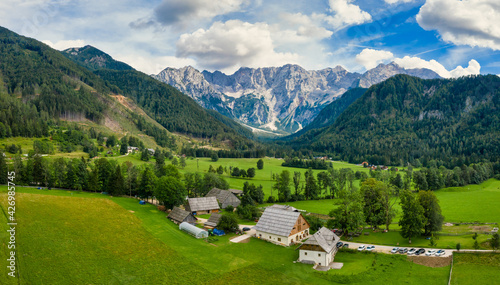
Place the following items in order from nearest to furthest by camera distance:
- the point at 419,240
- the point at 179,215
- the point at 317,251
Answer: the point at 317,251
the point at 419,240
the point at 179,215

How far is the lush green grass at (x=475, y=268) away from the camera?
3600 centimetres

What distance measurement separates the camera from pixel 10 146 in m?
126

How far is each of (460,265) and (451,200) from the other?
200 feet

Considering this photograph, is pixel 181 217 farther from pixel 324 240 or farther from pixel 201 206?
pixel 324 240

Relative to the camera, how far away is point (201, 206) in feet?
258

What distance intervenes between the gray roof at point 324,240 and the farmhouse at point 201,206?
37.2m

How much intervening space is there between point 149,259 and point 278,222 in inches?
983

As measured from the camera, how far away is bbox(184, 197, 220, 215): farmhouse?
7700cm

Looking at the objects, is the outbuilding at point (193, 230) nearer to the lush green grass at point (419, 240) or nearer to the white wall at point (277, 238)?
the white wall at point (277, 238)

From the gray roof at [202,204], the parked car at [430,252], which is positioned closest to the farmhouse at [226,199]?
the gray roof at [202,204]

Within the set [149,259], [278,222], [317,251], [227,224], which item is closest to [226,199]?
[227,224]

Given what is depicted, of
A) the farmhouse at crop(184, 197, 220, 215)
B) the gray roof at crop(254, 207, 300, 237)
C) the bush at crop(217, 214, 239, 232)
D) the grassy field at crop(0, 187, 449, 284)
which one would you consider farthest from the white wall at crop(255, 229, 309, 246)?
the farmhouse at crop(184, 197, 220, 215)

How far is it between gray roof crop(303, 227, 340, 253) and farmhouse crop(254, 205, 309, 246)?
6256 mm

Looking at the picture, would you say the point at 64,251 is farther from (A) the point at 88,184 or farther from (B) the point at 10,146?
(B) the point at 10,146
